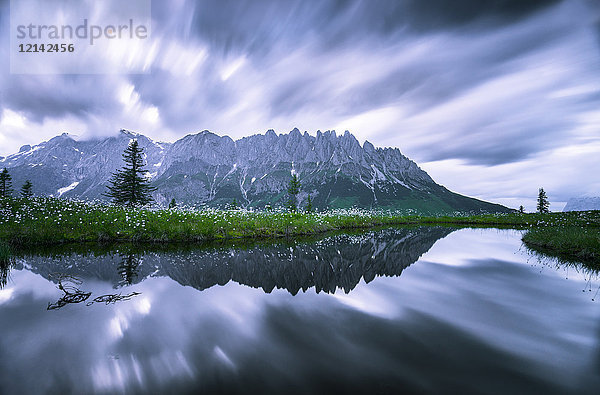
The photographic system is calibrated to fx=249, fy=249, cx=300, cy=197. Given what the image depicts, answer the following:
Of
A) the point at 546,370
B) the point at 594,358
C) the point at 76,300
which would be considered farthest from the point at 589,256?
the point at 76,300

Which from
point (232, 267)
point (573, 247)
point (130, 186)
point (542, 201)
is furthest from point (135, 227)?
point (542, 201)

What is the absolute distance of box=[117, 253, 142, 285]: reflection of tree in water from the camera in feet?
33.0

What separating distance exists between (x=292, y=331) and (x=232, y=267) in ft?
24.5

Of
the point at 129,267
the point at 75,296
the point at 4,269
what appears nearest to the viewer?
the point at 75,296

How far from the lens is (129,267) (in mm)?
12016

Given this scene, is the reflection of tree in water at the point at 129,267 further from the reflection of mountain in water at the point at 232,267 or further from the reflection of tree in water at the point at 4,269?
the reflection of tree in water at the point at 4,269

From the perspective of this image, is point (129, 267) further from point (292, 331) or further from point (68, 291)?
point (292, 331)

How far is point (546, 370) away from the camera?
453 cm

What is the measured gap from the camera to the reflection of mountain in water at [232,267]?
33.9 ft

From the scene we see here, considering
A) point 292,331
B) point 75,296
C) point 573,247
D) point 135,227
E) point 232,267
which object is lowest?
point 573,247

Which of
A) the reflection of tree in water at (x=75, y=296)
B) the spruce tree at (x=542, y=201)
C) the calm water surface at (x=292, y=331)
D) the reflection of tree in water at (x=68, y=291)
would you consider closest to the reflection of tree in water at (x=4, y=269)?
the calm water surface at (x=292, y=331)

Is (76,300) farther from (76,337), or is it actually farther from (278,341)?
(278,341)

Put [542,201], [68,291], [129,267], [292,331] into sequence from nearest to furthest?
[292,331], [68,291], [129,267], [542,201]

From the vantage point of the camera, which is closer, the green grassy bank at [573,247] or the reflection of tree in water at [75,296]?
the reflection of tree in water at [75,296]
